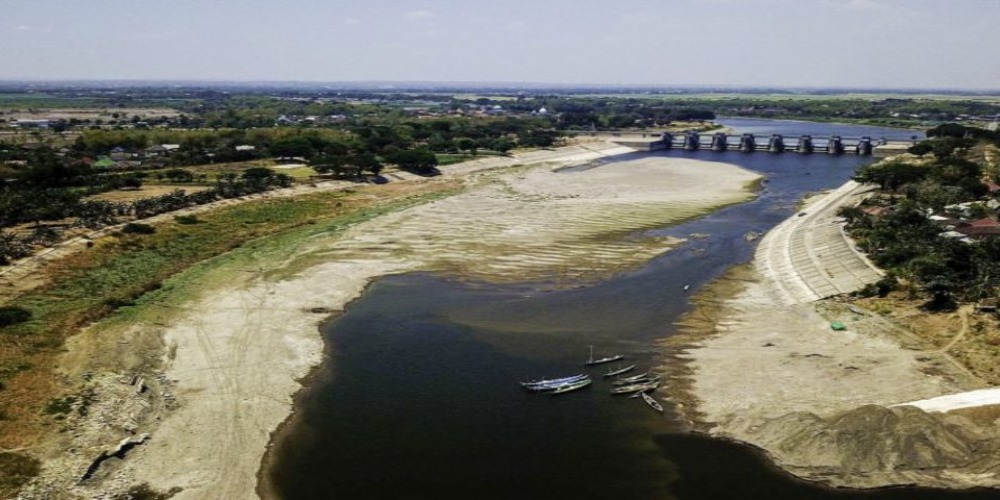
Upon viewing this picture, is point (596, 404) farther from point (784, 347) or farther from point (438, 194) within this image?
point (438, 194)

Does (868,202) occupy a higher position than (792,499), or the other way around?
(868,202)

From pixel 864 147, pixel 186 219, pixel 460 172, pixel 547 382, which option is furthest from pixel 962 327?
pixel 864 147

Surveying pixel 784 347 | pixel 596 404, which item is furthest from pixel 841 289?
pixel 596 404

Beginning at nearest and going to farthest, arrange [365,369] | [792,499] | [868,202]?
[792,499], [365,369], [868,202]

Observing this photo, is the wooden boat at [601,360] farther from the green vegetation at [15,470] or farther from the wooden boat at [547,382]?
the green vegetation at [15,470]

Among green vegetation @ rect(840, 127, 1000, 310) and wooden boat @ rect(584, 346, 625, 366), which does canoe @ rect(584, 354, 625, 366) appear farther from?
green vegetation @ rect(840, 127, 1000, 310)

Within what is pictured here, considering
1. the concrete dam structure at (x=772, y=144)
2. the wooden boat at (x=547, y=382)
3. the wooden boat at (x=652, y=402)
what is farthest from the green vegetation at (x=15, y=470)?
the concrete dam structure at (x=772, y=144)
